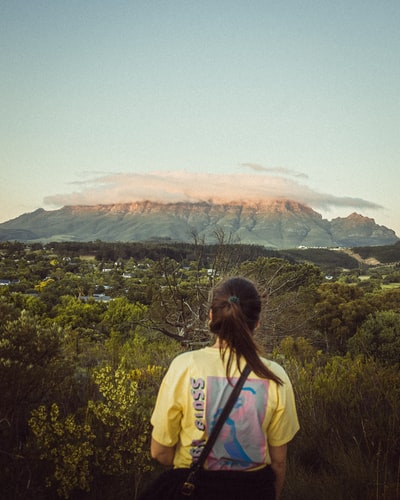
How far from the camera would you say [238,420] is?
171 cm

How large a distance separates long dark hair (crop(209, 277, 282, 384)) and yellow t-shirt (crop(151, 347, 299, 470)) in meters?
0.04

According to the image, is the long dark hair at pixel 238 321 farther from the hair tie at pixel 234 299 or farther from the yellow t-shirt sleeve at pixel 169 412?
the yellow t-shirt sleeve at pixel 169 412

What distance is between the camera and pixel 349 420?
4078mm

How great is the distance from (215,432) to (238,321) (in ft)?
1.46

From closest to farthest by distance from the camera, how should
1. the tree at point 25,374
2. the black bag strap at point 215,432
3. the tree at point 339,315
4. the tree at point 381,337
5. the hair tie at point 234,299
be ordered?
the black bag strap at point 215,432
the hair tie at point 234,299
the tree at point 25,374
the tree at point 381,337
the tree at point 339,315

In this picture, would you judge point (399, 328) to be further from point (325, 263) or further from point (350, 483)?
point (325, 263)

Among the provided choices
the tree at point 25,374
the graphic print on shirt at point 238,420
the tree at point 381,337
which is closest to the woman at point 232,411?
the graphic print on shirt at point 238,420

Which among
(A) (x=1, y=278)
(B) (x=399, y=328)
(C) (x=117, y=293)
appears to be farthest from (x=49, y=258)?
(B) (x=399, y=328)

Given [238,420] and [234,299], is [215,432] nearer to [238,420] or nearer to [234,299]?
[238,420]

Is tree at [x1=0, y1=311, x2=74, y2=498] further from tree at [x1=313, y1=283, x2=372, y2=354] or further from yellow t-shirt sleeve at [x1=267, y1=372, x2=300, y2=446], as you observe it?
tree at [x1=313, y1=283, x2=372, y2=354]

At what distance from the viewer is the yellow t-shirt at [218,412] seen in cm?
171

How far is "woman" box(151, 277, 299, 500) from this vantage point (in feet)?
5.61

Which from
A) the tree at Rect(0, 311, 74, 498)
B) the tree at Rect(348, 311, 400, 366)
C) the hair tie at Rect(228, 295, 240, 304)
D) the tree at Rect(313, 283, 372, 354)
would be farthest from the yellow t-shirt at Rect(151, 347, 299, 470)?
the tree at Rect(313, 283, 372, 354)

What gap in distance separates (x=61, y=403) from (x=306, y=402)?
245 cm
